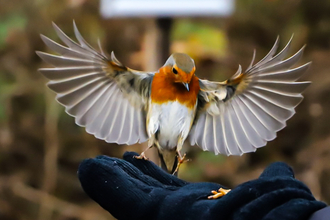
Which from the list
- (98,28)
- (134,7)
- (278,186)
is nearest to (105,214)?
(98,28)

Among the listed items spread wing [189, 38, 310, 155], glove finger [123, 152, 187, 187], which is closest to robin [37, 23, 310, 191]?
spread wing [189, 38, 310, 155]

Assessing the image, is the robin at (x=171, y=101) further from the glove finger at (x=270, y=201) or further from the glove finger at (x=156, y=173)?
the glove finger at (x=270, y=201)

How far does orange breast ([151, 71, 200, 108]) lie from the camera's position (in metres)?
1.88

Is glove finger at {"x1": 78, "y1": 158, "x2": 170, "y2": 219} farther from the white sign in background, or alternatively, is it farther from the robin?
the white sign in background

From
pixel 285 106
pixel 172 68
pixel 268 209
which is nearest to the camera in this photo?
pixel 268 209

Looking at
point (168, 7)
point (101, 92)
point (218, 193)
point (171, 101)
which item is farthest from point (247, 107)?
point (168, 7)

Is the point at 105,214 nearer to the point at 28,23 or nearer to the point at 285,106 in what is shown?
the point at 28,23

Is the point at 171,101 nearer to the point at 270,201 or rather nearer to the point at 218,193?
the point at 218,193

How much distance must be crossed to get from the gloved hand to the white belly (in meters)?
0.35

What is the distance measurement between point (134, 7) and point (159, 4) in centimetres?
15

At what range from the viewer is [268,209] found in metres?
1.10

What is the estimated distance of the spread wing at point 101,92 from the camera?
6.43ft

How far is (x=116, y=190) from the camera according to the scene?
1.29 m

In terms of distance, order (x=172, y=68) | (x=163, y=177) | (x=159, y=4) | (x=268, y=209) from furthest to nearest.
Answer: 1. (x=159, y=4)
2. (x=172, y=68)
3. (x=163, y=177)
4. (x=268, y=209)
